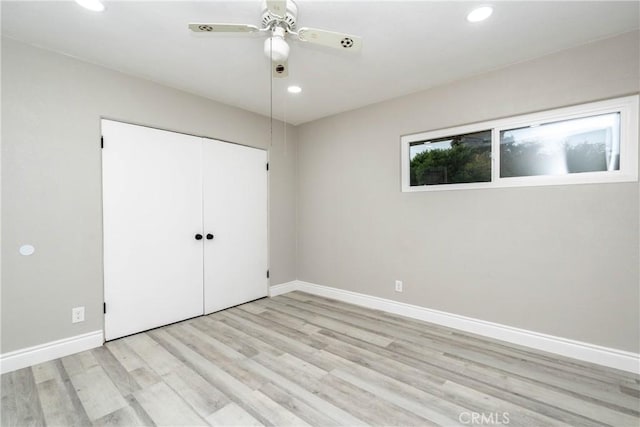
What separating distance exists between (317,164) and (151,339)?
9.70ft

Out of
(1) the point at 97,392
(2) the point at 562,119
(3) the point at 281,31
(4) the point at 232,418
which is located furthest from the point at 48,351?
(2) the point at 562,119

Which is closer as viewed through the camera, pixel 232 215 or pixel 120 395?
pixel 120 395

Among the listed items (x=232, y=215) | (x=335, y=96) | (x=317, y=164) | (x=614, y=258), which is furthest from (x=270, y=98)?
(x=614, y=258)

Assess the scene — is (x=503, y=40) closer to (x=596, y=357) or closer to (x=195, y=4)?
(x=195, y=4)

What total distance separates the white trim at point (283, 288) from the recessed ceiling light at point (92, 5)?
3440 millimetres

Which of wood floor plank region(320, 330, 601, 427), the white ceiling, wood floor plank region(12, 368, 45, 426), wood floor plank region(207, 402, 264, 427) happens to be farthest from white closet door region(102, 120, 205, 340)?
wood floor plank region(320, 330, 601, 427)

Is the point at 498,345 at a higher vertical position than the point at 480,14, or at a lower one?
lower

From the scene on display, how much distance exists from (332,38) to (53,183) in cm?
259


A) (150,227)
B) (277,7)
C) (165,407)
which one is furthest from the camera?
(150,227)

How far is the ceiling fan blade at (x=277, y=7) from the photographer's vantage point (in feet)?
5.08

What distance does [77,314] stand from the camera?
2535 millimetres

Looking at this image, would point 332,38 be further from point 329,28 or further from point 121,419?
point 121,419

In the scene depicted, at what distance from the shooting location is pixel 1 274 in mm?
2186

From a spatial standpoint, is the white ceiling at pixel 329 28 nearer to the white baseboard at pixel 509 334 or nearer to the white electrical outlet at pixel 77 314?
the white electrical outlet at pixel 77 314
